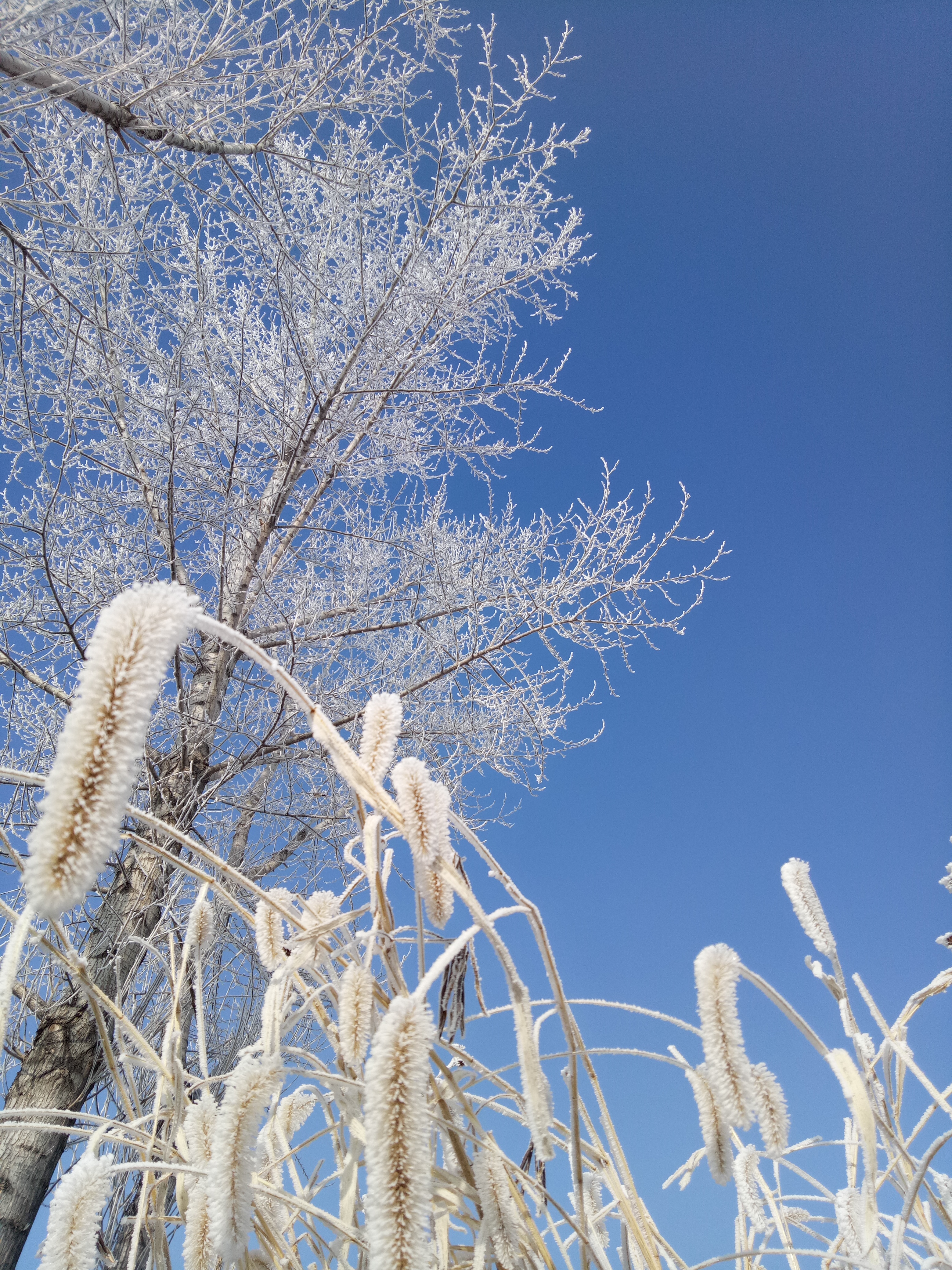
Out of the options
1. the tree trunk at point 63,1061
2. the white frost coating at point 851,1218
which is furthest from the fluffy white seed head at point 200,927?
the tree trunk at point 63,1061

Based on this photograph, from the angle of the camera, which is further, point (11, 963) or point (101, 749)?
point (11, 963)

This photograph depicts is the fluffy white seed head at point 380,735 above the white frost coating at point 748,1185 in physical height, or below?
above

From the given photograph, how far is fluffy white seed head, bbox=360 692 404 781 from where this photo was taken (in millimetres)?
675

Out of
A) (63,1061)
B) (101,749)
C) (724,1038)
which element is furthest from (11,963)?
(63,1061)

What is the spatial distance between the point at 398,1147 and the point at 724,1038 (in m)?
0.23

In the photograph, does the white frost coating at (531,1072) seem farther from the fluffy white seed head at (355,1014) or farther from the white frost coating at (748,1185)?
the white frost coating at (748,1185)

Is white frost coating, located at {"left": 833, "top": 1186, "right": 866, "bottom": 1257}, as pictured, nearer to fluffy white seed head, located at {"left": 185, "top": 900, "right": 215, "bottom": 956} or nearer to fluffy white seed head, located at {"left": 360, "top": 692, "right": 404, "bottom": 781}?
fluffy white seed head, located at {"left": 360, "top": 692, "right": 404, "bottom": 781}

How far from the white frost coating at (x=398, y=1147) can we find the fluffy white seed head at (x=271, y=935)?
38 centimetres

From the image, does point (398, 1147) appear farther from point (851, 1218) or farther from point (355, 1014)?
point (851, 1218)

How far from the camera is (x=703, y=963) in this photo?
59cm

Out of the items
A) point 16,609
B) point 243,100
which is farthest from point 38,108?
point 16,609

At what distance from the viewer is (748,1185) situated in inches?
31.3

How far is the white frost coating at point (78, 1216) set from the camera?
0.55 m

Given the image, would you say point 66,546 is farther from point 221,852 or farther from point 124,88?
point 124,88
